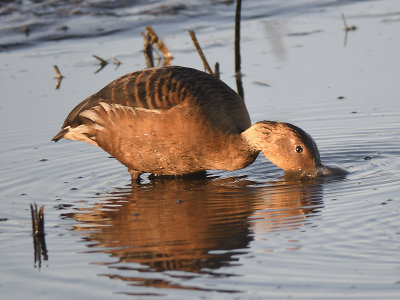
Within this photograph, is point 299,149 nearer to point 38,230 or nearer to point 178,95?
point 178,95

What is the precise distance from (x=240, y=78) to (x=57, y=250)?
6291mm

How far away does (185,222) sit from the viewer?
7.22 m

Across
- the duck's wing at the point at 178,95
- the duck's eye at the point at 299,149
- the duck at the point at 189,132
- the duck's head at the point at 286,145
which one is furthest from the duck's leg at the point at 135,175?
the duck's eye at the point at 299,149

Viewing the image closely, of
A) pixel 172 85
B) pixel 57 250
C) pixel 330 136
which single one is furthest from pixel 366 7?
pixel 57 250

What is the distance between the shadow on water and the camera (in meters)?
6.10

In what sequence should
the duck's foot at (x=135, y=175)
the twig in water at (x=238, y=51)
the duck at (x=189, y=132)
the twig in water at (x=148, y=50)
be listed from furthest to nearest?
the twig in water at (x=148, y=50) < the twig in water at (x=238, y=51) < the duck's foot at (x=135, y=175) < the duck at (x=189, y=132)

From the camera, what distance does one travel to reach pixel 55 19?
1745cm

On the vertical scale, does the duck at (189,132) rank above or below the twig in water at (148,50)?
below

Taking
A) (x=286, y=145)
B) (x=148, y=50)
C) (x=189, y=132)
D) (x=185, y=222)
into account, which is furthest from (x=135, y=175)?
(x=148, y=50)

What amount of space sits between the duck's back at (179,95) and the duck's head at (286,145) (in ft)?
0.79

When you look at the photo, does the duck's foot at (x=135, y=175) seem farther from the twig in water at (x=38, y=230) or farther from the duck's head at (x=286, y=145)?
the twig in water at (x=38, y=230)

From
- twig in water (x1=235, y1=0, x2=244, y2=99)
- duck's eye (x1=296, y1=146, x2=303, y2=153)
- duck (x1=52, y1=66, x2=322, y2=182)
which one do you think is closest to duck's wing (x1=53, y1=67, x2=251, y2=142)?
duck (x1=52, y1=66, x2=322, y2=182)

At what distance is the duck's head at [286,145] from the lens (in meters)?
8.45

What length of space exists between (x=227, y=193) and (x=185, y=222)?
0.99m
